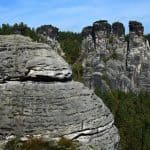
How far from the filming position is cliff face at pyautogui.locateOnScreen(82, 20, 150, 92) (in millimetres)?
102438

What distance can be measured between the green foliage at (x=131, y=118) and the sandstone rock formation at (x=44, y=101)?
85.3 feet

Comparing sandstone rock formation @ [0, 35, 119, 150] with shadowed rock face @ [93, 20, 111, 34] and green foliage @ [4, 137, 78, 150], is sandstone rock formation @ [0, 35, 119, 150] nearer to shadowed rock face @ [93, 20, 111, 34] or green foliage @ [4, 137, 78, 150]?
green foliage @ [4, 137, 78, 150]

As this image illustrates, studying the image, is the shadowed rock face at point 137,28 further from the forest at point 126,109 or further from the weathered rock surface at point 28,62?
the weathered rock surface at point 28,62

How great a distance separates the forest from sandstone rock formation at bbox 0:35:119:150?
85.4 feet

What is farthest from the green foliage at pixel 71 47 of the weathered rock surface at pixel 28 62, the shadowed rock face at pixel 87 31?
the weathered rock surface at pixel 28 62

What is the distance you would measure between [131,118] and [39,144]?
39085 millimetres

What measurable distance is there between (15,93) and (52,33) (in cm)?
7139

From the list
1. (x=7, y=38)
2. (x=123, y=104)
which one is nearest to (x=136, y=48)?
(x=123, y=104)

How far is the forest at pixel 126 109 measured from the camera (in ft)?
216

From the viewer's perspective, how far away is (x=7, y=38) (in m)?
37.1

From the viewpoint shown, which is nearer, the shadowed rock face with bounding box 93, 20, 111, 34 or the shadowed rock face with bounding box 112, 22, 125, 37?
the shadowed rock face with bounding box 93, 20, 111, 34

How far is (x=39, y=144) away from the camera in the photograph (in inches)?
1309

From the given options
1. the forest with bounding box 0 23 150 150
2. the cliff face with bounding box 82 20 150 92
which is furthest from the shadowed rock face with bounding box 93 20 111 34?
the forest with bounding box 0 23 150 150

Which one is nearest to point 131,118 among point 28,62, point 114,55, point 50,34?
point 114,55
